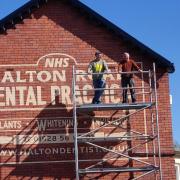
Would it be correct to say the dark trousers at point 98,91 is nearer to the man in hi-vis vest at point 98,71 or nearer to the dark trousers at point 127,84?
the man in hi-vis vest at point 98,71

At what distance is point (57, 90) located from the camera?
1911cm

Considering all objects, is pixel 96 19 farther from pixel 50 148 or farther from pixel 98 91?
pixel 50 148

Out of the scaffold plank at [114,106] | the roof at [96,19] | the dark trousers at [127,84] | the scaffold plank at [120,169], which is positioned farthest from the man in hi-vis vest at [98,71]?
the scaffold plank at [120,169]

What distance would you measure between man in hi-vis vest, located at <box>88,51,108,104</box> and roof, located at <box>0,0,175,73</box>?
4.99ft

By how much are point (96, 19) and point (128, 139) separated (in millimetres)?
4000

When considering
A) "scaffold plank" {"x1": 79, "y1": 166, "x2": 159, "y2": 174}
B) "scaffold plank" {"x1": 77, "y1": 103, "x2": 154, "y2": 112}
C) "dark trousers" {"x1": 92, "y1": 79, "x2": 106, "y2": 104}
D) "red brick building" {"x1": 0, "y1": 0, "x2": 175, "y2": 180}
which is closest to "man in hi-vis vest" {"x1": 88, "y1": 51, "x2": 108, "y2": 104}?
"dark trousers" {"x1": 92, "y1": 79, "x2": 106, "y2": 104}

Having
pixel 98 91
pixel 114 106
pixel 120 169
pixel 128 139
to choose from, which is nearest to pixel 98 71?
pixel 98 91

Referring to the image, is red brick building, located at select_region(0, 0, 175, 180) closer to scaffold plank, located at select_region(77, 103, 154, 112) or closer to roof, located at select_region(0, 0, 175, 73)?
roof, located at select_region(0, 0, 175, 73)

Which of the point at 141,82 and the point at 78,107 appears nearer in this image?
the point at 78,107

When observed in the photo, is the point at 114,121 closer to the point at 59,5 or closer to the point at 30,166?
the point at 30,166

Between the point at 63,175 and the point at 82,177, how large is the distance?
58 cm

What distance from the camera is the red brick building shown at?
1852 centimetres

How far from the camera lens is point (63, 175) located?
18406 mm

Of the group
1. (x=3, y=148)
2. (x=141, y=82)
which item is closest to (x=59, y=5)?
(x=141, y=82)
